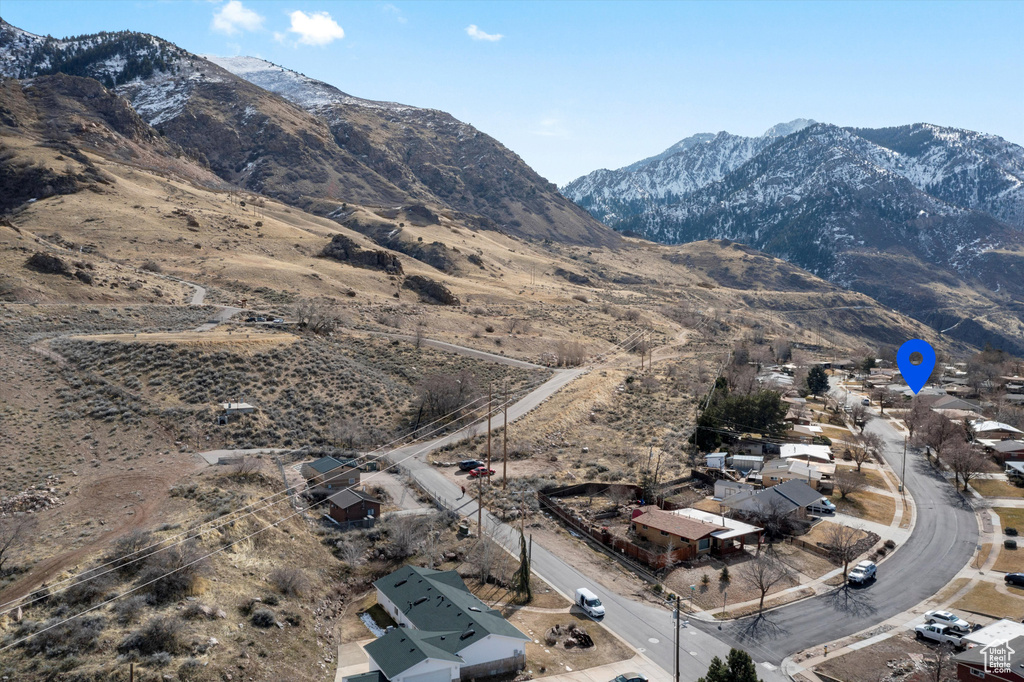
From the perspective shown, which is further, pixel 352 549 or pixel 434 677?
pixel 352 549

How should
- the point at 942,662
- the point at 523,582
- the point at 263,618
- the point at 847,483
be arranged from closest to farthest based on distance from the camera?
the point at 263,618, the point at 942,662, the point at 523,582, the point at 847,483

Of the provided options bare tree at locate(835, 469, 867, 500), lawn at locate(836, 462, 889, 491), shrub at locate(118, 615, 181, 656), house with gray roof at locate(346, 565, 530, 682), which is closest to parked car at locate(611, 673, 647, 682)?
house with gray roof at locate(346, 565, 530, 682)

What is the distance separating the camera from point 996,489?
181 ft

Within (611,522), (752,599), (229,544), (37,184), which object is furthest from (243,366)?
(37,184)

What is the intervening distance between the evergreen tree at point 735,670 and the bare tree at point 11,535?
94.6 ft

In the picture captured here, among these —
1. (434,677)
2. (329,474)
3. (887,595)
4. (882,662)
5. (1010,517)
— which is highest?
(329,474)

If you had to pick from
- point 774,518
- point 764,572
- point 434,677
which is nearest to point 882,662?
point 764,572

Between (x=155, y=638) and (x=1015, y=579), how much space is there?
→ 42589mm

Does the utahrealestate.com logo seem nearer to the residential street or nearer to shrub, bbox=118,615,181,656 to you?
the residential street

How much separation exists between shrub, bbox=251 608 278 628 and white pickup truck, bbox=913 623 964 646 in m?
29.1

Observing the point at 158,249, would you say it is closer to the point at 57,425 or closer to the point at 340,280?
the point at 340,280

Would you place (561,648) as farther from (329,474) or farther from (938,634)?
(329,474)

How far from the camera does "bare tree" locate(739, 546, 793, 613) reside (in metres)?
35.5

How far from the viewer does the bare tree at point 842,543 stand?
39.5 meters
